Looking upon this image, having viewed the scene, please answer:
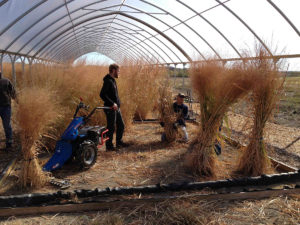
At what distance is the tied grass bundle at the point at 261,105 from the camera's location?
117 inches

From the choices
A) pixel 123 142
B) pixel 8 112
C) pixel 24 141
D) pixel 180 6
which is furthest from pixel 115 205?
pixel 180 6

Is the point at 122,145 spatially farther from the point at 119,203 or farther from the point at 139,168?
the point at 119,203

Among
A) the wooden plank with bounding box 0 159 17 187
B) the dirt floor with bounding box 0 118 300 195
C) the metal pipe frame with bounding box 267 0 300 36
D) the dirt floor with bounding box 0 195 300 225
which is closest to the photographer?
the dirt floor with bounding box 0 195 300 225

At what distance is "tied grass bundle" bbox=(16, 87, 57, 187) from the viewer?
2642mm

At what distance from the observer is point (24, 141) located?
9.09 ft

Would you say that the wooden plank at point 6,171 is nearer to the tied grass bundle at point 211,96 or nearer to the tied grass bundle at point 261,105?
the tied grass bundle at point 211,96

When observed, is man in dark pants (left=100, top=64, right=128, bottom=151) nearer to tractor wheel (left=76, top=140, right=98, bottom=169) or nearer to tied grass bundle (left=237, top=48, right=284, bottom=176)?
tractor wheel (left=76, top=140, right=98, bottom=169)

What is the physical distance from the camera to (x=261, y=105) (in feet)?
10.4

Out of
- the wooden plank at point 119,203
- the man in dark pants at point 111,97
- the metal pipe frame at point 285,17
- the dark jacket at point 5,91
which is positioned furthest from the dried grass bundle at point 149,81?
the wooden plank at point 119,203

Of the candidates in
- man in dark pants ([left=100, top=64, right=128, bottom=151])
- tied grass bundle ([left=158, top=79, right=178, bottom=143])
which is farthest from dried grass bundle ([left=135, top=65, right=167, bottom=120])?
man in dark pants ([left=100, top=64, right=128, bottom=151])

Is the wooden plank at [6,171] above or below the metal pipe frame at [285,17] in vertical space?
below

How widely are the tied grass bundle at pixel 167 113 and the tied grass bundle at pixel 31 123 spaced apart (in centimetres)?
230

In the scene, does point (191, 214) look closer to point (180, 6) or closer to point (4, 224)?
point (4, 224)

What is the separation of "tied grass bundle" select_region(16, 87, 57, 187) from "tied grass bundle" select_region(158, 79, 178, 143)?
2.30 meters
